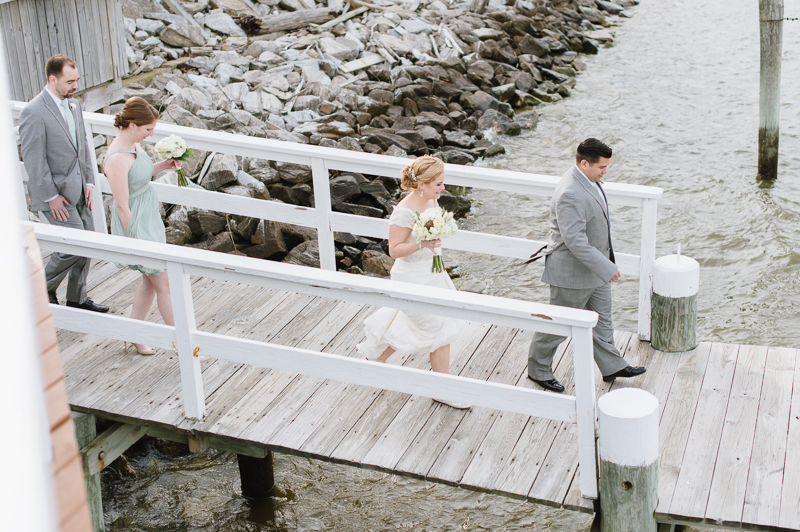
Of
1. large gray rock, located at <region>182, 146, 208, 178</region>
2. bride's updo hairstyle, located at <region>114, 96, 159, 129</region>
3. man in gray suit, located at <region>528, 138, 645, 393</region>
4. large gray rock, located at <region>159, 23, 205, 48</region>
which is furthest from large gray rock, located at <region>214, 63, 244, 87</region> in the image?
man in gray suit, located at <region>528, 138, 645, 393</region>

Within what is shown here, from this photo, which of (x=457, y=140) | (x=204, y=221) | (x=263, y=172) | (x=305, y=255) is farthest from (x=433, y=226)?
(x=457, y=140)

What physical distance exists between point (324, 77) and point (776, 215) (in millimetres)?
7951

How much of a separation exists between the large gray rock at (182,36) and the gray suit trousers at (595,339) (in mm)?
11696

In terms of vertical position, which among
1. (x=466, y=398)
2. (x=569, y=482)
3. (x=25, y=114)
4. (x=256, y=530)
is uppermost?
(x=25, y=114)

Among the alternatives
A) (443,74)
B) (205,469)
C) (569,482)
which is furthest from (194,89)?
(569,482)

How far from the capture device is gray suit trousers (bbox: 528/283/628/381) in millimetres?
5305

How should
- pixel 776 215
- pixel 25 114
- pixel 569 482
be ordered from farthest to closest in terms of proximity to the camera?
pixel 776 215 < pixel 25 114 < pixel 569 482

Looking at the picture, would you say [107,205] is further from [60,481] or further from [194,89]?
[60,481]

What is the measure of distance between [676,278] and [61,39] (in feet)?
23.4

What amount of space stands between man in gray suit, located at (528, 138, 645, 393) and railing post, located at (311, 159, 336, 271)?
5.68ft

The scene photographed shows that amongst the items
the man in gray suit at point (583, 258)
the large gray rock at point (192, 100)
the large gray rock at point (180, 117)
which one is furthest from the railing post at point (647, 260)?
the large gray rock at point (192, 100)

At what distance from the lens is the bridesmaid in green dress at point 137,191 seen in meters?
5.39

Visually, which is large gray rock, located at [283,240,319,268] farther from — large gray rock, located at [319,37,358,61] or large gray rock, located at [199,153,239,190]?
large gray rock, located at [319,37,358,61]

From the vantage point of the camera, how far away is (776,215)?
13.0 metres
